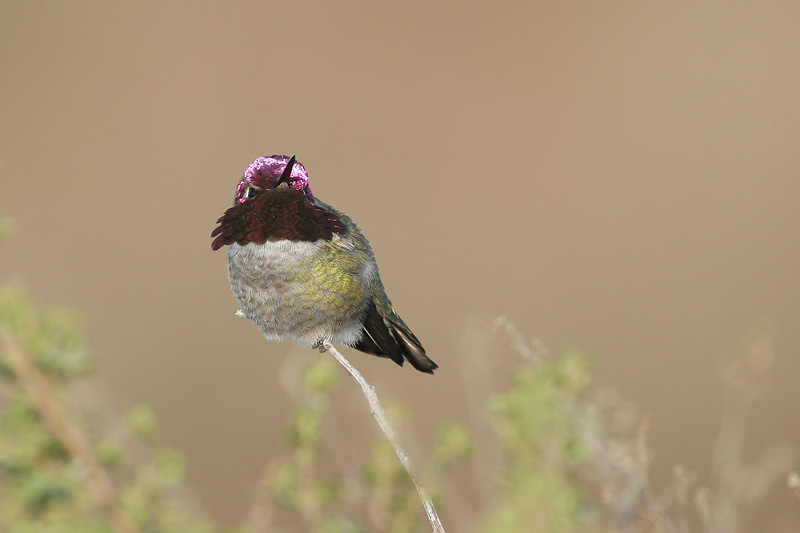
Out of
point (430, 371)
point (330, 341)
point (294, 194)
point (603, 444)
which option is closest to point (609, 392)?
point (603, 444)

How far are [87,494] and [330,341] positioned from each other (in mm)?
626

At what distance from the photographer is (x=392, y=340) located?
2.04m

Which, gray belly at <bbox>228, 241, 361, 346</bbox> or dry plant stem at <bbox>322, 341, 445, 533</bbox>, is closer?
dry plant stem at <bbox>322, 341, 445, 533</bbox>

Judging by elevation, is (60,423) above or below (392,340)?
below

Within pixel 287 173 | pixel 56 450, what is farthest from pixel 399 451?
pixel 56 450

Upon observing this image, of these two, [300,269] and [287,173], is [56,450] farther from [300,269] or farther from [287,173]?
[287,173]

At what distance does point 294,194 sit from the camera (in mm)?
1777

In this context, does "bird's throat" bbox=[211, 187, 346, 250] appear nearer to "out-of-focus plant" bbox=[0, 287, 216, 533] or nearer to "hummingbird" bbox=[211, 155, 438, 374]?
"hummingbird" bbox=[211, 155, 438, 374]

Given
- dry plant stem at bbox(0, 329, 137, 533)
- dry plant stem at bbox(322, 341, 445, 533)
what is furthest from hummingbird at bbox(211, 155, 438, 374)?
dry plant stem at bbox(0, 329, 137, 533)

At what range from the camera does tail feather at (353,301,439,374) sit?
1984 millimetres

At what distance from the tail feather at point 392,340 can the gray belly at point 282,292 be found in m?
0.09

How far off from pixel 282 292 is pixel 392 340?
294mm

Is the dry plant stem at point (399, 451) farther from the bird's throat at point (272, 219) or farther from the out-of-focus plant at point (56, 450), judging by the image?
the out-of-focus plant at point (56, 450)

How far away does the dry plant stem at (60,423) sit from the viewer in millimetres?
1652
